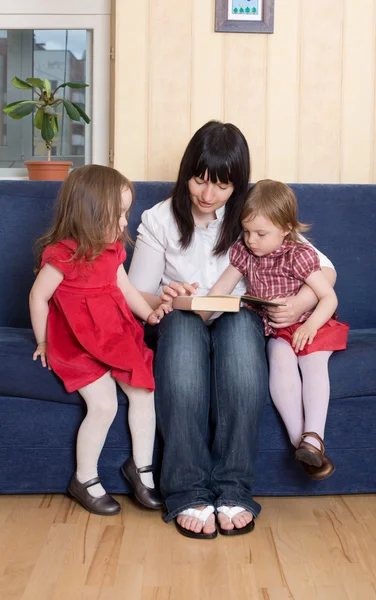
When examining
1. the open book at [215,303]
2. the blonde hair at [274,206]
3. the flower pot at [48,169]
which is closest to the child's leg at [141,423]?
the open book at [215,303]

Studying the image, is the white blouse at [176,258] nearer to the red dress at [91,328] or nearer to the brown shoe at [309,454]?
the red dress at [91,328]

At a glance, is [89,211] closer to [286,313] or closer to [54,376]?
[54,376]

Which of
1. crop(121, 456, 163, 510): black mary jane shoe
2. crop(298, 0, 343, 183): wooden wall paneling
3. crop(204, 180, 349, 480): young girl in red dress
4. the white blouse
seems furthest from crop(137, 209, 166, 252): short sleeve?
crop(298, 0, 343, 183): wooden wall paneling

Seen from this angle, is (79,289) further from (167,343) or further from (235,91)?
(235,91)

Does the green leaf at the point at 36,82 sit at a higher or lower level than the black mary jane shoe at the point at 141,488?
higher

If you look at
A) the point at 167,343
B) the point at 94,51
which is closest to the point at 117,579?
the point at 167,343

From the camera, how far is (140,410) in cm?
196

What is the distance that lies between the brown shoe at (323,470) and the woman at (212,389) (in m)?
0.14

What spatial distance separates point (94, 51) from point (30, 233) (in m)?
1.03

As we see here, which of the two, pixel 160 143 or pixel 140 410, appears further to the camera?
pixel 160 143

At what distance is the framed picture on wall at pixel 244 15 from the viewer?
294cm

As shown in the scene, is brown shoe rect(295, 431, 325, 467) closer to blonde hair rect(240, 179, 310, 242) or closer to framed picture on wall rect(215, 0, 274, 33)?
blonde hair rect(240, 179, 310, 242)

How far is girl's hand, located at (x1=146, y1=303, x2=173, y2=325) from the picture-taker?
209 cm

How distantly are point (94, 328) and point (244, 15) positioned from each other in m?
1.54
